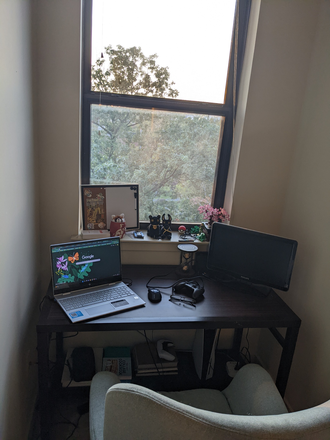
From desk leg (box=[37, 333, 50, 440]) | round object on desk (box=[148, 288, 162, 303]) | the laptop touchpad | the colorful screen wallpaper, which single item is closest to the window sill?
the colorful screen wallpaper

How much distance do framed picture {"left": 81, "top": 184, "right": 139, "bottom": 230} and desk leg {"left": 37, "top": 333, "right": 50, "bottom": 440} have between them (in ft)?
2.47

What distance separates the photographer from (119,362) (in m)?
1.96

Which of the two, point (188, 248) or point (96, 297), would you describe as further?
point (188, 248)

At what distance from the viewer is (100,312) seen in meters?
1.45

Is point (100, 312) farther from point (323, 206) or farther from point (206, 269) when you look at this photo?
point (323, 206)

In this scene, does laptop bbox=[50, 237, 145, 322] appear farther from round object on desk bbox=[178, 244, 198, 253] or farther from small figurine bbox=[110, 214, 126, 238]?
round object on desk bbox=[178, 244, 198, 253]

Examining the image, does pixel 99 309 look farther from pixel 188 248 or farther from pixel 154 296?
pixel 188 248

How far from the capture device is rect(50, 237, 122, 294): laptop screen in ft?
5.01

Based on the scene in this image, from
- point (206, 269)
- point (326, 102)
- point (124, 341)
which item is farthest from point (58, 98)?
point (124, 341)

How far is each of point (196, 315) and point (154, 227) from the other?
0.66 metres

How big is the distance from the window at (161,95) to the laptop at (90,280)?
21.4 inches

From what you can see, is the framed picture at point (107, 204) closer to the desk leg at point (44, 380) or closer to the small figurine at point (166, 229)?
the small figurine at point (166, 229)

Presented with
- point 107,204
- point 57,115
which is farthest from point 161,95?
point 107,204

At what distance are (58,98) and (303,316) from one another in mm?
1858
